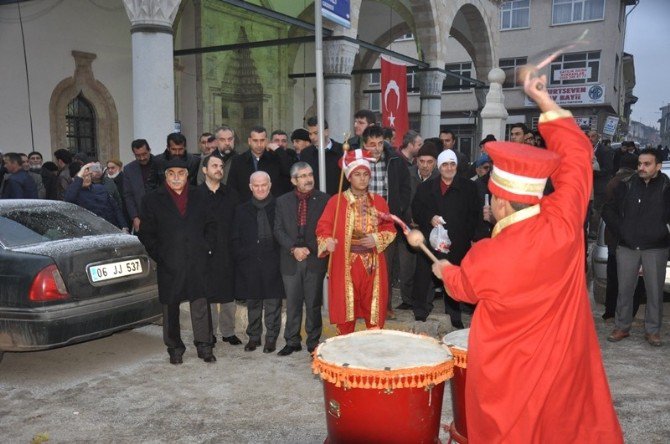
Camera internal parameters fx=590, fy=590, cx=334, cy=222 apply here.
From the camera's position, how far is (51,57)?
524 inches

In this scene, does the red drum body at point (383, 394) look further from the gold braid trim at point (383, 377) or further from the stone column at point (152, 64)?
the stone column at point (152, 64)

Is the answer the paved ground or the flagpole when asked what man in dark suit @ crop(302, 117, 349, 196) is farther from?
the paved ground

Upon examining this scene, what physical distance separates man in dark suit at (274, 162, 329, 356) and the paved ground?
0.38 metres

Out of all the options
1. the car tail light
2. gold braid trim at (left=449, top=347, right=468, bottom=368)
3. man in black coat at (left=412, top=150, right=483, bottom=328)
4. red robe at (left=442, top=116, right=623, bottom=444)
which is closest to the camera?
red robe at (left=442, top=116, right=623, bottom=444)

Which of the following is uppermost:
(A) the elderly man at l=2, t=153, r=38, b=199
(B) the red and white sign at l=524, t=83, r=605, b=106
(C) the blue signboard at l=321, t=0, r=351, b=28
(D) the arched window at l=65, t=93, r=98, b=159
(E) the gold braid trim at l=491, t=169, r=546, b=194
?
(B) the red and white sign at l=524, t=83, r=605, b=106

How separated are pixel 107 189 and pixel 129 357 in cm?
316

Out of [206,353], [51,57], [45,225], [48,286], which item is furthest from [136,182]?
[51,57]

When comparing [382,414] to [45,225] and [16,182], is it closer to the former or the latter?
[45,225]

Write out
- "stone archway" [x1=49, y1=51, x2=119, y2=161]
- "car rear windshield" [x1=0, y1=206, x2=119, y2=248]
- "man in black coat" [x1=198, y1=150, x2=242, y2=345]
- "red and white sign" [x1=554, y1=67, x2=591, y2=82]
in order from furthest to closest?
"red and white sign" [x1=554, y1=67, x2=591, y2=82] → "stone archway" [x1=49, y1=51, x2=119, y2=161] → "man in black coat" [x1=198, y1=150, x2=242, y2=345] → "car rear windshield" [x1=0, y1=206, x2=119, y2=248]

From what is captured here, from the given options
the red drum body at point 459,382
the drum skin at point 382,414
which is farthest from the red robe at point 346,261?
the drum skin at point 382,414

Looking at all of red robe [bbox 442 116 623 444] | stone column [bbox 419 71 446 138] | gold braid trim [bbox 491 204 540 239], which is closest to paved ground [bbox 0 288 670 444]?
red robe [bbox 442 116 623 444]

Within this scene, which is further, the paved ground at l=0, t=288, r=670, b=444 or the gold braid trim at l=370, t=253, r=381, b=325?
the gold braid trim at l=370, t=253, r=381, b=325

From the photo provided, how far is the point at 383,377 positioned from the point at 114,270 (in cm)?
348

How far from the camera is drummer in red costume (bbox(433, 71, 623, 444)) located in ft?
8.80
